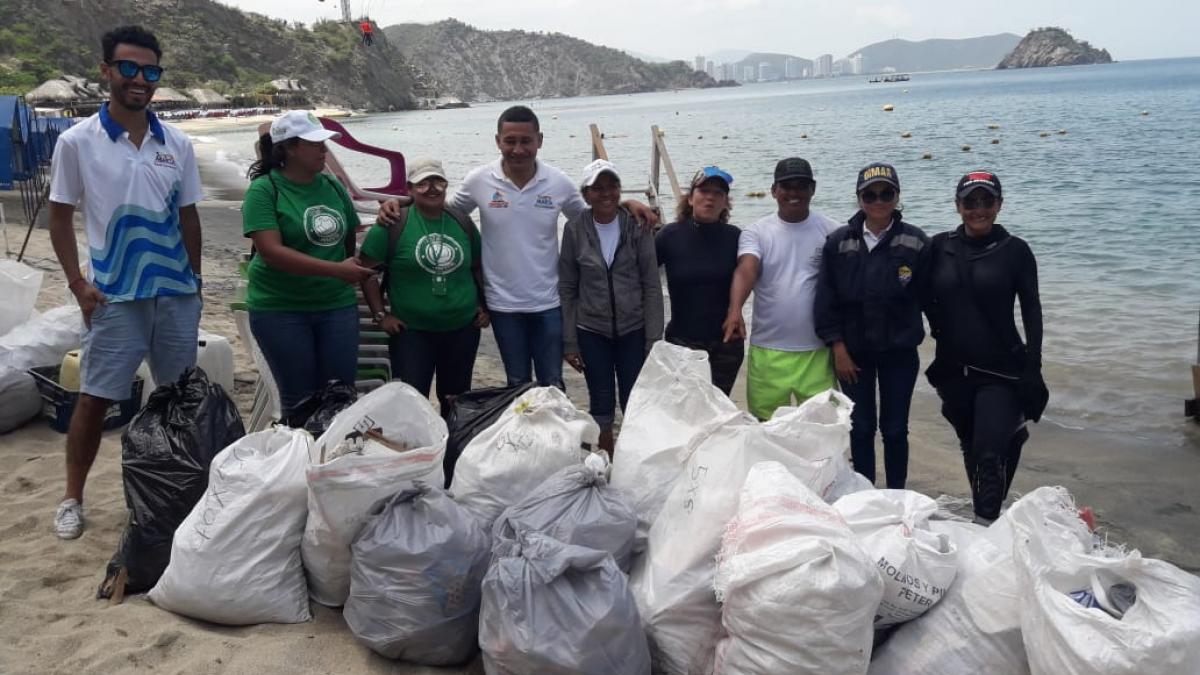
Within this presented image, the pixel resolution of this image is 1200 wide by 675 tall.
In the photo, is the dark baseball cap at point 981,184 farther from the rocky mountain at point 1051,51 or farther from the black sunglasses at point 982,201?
the rocky mountain at point 1051,51

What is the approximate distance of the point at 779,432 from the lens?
9.27ft

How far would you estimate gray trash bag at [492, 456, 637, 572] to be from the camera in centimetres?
260

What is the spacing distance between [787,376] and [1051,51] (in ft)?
656

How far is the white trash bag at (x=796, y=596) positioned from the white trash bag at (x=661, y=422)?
56cm

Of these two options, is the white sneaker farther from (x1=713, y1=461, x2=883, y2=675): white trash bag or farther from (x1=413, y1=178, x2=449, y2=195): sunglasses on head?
(x1=713, y1=461, x2=883, y2=675): white trash bag

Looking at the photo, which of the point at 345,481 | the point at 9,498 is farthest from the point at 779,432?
the point at 9,498

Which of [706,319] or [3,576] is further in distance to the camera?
[706,319]

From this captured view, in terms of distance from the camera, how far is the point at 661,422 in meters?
3.17

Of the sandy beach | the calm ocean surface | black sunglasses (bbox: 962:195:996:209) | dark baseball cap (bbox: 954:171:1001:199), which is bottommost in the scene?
the calm ocean surface

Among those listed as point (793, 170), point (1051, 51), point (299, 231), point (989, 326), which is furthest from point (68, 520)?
A: point (1051, 51)

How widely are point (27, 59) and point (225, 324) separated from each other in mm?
51447

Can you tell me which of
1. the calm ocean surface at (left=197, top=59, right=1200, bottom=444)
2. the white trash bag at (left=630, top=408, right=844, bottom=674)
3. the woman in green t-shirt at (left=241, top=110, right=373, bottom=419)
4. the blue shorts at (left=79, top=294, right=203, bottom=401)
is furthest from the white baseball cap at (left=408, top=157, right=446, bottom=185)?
the calm ocean surface at (left=197, top=59, right=1200, bottom=444)

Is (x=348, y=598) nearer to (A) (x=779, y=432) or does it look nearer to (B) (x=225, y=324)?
(A) (x=779, y=432)

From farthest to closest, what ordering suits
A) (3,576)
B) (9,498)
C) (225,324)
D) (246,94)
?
(246,94)
(225,324)
(9,498)
(3,576)
